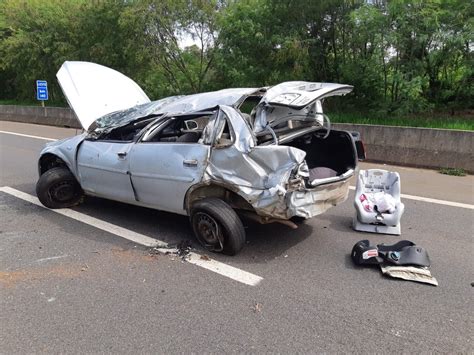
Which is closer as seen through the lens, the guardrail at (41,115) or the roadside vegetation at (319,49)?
the roadside vegetation at (319,49)

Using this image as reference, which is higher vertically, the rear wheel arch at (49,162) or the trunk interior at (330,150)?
the trunk interior at (330,150)

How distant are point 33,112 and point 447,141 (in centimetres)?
1872

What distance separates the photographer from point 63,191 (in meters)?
6.04

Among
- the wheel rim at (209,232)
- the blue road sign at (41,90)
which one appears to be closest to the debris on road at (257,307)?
the wheel rim at (209,232)

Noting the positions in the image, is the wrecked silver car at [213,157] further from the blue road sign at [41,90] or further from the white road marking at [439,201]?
the blue road sign at [41,90]

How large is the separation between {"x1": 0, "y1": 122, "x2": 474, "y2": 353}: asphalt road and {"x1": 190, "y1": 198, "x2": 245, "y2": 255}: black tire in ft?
0.48

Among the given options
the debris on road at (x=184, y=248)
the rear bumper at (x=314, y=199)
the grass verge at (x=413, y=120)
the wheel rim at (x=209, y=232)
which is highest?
the grass verge at (x=413, y=120)

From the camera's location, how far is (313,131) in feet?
17.2

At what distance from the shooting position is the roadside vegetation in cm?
1059

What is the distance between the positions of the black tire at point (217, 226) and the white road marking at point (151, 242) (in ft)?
0.59

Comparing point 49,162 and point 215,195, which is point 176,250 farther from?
point 49,162

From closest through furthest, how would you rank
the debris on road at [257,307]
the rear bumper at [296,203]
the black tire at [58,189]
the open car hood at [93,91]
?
the debris on road at [257,307] → the rear bumper at [296,203] → the black tire at [58,189] → the open car hood at [93,91]

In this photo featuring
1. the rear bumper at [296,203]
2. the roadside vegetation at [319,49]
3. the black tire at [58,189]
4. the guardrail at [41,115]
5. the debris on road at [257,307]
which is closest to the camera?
the debris on road at [257,307]

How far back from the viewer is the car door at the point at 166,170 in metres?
4.53
